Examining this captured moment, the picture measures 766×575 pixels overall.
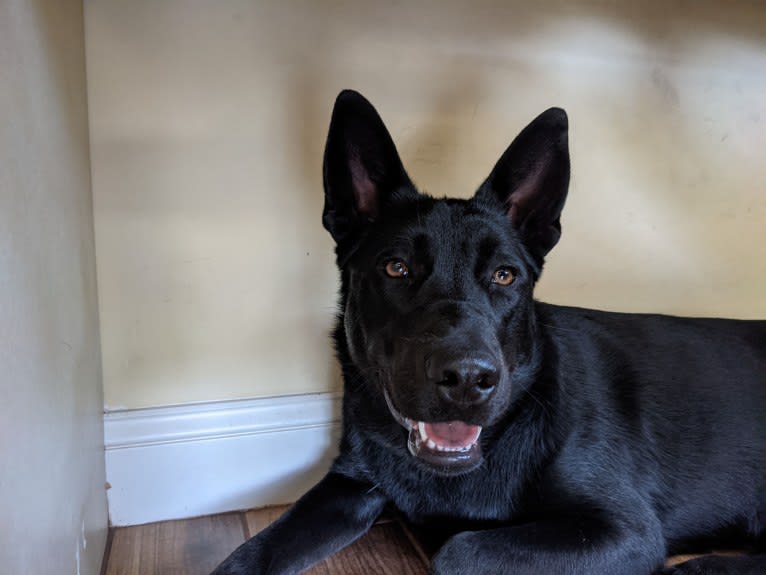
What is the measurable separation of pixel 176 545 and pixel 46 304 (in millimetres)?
850

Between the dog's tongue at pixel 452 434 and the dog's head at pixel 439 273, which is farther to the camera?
the dog's tongue at pixel 452 434

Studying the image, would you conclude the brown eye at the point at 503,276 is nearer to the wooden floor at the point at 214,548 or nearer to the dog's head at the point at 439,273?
the dog's head at the point at 439,273

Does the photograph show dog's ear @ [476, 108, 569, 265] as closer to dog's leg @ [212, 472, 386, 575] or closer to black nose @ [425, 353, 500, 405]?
black nose @ [425, 353, 500, 405]

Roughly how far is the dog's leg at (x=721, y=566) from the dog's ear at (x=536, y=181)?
2.20 ft

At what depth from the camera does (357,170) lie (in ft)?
4.85

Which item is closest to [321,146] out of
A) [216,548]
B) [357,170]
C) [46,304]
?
[357,170]

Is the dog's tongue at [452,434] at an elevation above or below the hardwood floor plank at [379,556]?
above

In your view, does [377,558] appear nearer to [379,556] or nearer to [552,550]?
[379,556]

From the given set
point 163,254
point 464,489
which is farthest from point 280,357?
point 464,489

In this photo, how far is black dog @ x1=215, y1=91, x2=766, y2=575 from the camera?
121cm

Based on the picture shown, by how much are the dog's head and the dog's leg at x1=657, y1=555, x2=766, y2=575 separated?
0.49 metres

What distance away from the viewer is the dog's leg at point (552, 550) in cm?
120

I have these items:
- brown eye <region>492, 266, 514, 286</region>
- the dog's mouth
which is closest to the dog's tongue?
the dog's mouth

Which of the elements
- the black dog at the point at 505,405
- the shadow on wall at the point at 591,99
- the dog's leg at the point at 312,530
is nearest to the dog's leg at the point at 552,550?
the black dog at the point at 505,405
